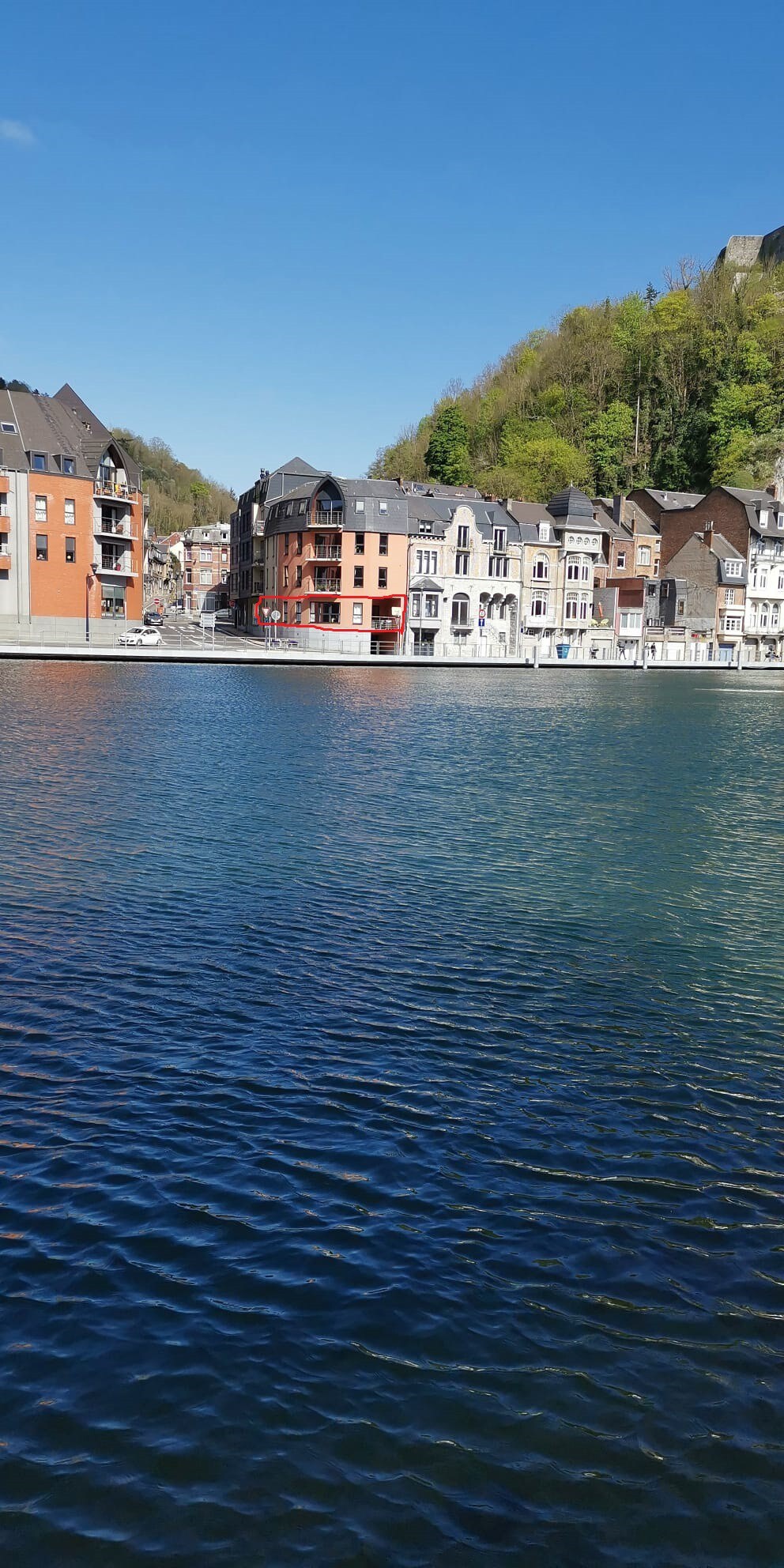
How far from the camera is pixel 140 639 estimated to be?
85.1 meters

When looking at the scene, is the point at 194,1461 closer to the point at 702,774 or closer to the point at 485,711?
the point at 702,774

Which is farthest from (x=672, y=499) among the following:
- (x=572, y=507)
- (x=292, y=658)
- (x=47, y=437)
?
(x=47, y=437)

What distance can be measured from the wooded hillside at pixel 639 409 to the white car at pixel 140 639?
5121 cm

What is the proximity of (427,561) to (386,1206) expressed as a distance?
92.8 meters

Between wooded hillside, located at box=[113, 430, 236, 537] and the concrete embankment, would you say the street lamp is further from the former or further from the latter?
wooded hillside, located at box=[113, 430, 236, 537]

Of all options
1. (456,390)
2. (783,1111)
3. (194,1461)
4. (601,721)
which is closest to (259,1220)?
(194,1461)

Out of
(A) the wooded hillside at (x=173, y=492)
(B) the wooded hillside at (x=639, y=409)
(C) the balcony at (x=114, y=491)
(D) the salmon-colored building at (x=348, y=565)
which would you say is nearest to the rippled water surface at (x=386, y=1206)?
(C) the balcony at (x=114, y=491)

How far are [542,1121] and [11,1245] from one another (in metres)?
4.45

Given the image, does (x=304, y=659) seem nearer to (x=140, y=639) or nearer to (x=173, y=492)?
(x=140, y=639)

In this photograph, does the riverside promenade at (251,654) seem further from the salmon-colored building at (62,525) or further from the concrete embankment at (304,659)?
the salmon-colored building at (62,525)

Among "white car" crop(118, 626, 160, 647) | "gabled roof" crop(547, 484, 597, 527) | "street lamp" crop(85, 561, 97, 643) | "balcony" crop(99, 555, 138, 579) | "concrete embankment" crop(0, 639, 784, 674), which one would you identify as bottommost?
"concrete embankment" crop(0, 639, 784, 674)

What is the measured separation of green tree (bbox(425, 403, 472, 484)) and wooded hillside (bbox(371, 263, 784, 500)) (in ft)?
0.45

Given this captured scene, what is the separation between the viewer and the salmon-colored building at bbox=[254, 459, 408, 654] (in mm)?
94625

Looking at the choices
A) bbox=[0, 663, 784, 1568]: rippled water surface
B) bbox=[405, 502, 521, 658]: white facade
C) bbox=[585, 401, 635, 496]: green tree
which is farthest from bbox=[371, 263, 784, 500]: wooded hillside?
bbox=[0, 663, 784, 1568]: rippled water surface
